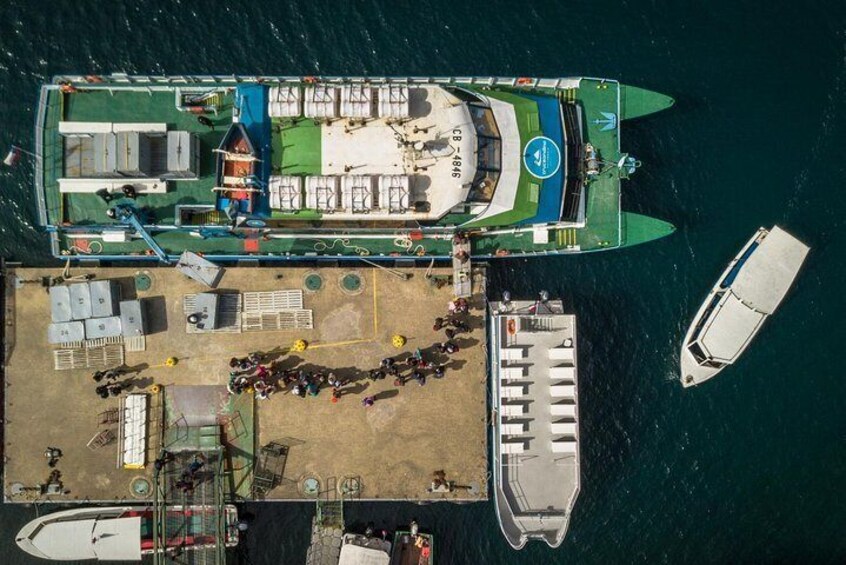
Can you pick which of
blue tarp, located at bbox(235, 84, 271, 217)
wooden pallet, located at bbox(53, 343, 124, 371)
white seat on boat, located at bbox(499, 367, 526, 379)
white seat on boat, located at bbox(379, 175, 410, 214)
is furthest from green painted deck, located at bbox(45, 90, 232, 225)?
white seat on boat, located at bbox(499, 367, 526, 379)

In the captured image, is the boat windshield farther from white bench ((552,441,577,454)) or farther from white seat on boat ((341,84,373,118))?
white bench ((552,441,577,454))

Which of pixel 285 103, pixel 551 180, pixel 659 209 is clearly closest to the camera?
pixel 285 103

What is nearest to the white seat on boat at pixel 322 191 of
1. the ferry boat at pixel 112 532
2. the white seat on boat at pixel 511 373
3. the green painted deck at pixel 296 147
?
the green painted deck at pixel 296 147

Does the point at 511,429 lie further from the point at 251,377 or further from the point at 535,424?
the point at 251,377

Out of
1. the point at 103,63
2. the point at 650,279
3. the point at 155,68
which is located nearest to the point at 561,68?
the point at 650,279

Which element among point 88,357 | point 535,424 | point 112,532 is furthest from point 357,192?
point 112,532

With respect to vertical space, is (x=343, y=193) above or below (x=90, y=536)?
→ above

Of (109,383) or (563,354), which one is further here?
(563,354)
